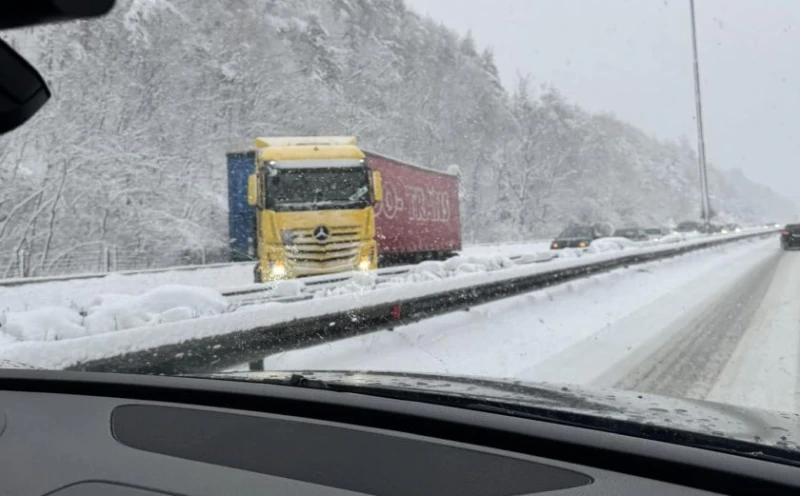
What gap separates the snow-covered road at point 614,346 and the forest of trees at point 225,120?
4479 mm

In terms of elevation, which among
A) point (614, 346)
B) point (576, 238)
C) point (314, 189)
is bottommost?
point (614, 346)

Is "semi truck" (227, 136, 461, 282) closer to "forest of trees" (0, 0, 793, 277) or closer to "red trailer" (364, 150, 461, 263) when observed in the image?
"red trailer" (364, 150, 461, 263)

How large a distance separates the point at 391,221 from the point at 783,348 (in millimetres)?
12230

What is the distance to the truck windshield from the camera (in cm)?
1430

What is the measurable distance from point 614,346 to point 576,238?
29272 millimetres

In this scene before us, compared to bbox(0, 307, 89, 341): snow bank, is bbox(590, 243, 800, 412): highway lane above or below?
below

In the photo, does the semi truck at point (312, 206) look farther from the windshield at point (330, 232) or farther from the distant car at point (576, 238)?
the distant car at point (576, 238)

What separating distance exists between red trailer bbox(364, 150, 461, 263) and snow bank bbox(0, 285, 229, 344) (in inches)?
406

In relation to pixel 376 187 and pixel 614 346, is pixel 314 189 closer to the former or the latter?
pixel 376 187

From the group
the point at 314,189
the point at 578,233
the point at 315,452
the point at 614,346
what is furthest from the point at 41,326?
the point at 578,233

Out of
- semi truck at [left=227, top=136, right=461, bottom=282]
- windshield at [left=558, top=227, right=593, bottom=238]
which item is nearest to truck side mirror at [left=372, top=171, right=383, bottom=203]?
semi truck at [left=227, top=136, right=461, bottom=282]

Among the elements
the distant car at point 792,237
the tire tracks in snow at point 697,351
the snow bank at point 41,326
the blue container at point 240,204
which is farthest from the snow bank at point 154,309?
the distant car at point 792,237

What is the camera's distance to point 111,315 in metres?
6.03

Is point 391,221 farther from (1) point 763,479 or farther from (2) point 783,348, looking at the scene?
(1) point 763,479
